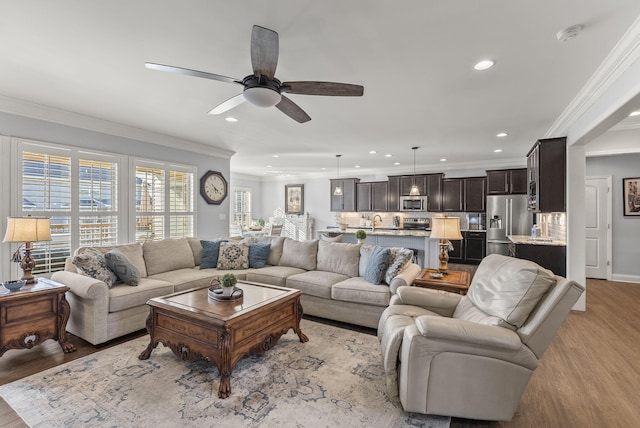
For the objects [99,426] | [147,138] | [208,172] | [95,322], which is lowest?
[99,426]

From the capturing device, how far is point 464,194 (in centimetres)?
771

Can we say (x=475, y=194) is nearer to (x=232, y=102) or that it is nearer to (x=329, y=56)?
(x=329, y=56)

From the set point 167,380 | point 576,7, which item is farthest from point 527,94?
point 167,380

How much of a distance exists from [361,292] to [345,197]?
6.09 meters

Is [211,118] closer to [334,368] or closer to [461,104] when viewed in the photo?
[461,104]

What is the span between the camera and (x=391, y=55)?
2445mm

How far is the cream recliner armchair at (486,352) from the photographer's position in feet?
5.90

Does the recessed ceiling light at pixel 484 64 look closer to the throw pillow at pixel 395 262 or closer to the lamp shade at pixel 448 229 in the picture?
the lamp shade at pixel 448 229

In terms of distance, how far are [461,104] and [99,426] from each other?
14.2 feet

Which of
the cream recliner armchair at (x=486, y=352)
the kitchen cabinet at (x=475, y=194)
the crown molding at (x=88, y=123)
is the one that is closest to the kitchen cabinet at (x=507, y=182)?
the kitchen cabinet at (x=475, y=194)

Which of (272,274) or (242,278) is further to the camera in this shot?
(242,278)

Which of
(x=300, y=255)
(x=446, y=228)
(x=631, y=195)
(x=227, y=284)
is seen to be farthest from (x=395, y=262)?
(x=631, y=195)

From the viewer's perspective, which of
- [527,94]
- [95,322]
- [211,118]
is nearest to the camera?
[95,322]

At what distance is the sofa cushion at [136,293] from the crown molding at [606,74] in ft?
15.3
